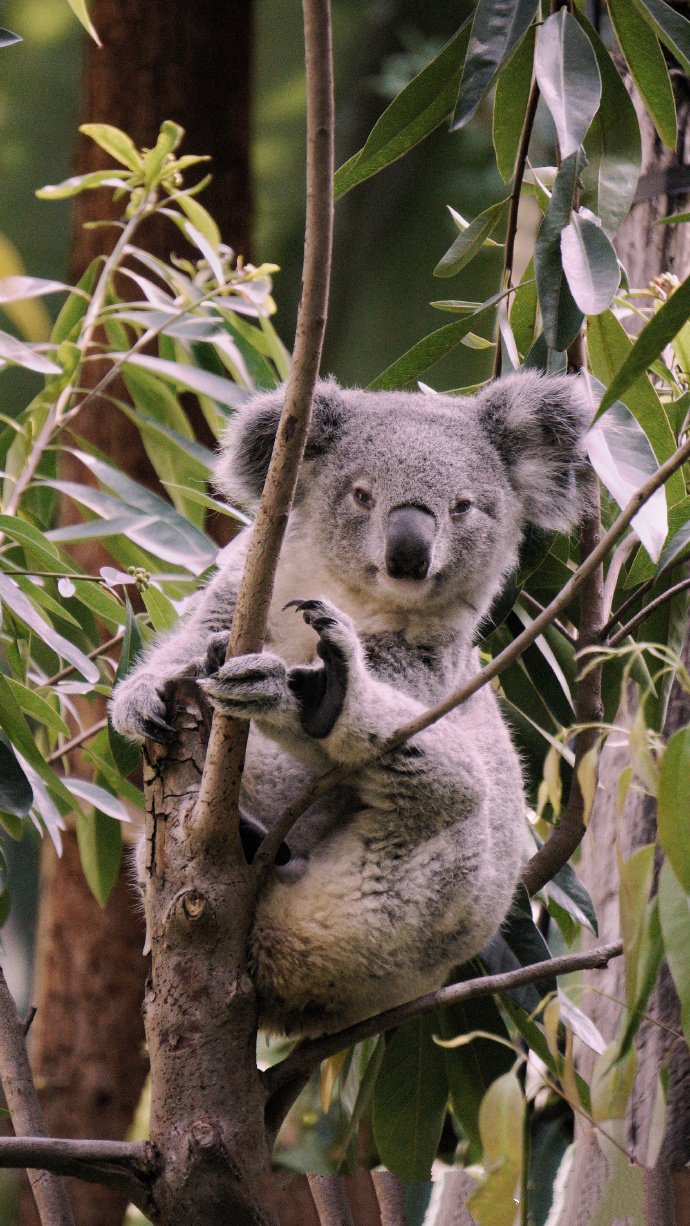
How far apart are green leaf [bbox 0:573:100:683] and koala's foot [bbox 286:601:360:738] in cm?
60

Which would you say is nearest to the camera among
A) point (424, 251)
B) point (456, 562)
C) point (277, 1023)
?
point (277, 1023)

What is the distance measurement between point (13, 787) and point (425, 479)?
0.74 meters

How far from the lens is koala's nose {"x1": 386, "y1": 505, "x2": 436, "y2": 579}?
1712 millimetres

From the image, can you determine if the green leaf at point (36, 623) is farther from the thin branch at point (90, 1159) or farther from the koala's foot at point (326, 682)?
the thin branch at point (90, 1159)

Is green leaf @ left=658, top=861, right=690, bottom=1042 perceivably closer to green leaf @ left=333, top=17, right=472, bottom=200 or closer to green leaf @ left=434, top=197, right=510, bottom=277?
green leaf @ left=434, top=197, right=510, bottom=277

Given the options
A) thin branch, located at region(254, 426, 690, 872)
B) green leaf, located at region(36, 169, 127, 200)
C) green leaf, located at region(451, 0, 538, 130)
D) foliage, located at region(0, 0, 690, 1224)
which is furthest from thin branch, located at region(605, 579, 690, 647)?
green leaf, located at region(36, 169, 127, 200)

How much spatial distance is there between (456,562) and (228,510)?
480mm

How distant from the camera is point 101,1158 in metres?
1.32

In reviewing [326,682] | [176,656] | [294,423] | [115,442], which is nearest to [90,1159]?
[326,682]

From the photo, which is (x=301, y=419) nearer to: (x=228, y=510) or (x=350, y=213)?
(x=228, y=510)

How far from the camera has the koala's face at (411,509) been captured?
5.84ft

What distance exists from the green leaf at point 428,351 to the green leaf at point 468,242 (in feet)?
0.28

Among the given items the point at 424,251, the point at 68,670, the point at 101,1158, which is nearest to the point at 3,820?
the point at 68,670

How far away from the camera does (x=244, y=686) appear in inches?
53.5
